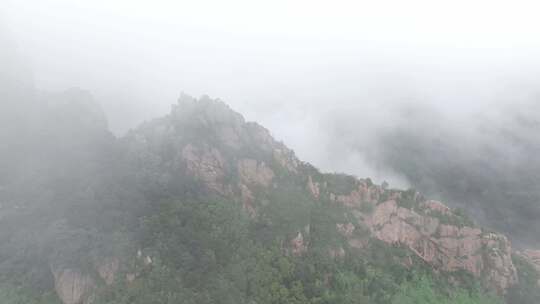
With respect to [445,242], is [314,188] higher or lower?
higher

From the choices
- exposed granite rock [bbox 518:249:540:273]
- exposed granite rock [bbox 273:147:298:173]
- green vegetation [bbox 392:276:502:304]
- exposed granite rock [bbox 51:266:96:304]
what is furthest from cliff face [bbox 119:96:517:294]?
exposed granite rock [bbox 51:266:96:304]

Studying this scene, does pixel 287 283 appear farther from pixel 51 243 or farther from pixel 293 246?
pixel 51 243

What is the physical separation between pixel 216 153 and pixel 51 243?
145 ft

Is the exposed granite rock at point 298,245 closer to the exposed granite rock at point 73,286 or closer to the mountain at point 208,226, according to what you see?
the mountain at point 208,226

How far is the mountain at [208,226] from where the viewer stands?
9188 centimetres

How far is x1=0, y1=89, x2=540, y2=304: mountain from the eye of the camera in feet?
301

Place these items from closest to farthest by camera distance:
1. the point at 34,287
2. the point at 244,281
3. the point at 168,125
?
the point at 34,287
the point at 244,281
the point at 168,125

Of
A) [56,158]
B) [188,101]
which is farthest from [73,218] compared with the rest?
[188,101]

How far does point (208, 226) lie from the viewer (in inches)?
4247

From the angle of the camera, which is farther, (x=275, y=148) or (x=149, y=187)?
(x=275, y=148)

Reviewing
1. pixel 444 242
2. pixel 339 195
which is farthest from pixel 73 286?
pixel 444 242

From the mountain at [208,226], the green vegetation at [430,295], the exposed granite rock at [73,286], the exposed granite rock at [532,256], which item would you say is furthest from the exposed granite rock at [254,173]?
the exposed granite rock at [532,256]

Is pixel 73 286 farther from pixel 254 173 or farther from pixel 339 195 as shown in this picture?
pixel 339 195

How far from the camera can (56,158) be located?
11488 centimetres
